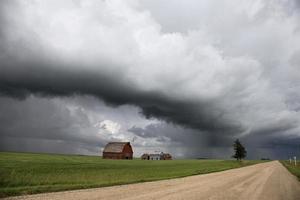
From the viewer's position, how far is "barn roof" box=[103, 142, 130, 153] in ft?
425

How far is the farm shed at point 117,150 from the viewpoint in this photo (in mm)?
128625

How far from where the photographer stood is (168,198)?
54.3ft

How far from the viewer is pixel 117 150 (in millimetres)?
129375

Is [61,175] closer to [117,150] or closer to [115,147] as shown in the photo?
[117,150]

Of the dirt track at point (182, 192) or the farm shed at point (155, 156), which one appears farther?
the farm shed at point (155, 156)

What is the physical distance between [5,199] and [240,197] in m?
11.5

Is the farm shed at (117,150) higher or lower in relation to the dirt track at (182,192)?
higher

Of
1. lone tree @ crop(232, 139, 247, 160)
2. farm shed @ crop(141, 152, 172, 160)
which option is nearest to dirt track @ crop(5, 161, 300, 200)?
lone tree @ crop(232, 139, 247, 160)

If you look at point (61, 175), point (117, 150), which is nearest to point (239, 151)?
point (117, 150)

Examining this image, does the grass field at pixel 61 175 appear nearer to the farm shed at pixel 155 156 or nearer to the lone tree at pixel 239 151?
the lone tree at pixel 239 151

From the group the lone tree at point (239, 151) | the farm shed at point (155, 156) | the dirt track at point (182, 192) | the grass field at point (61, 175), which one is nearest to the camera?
the dirt track at point (182, 192)

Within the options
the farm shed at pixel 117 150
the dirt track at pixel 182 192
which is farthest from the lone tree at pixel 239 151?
the dirt track at pixel 182 192

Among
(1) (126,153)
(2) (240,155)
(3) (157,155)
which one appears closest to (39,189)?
(2) (240,155)

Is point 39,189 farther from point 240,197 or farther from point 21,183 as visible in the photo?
point 240,197
